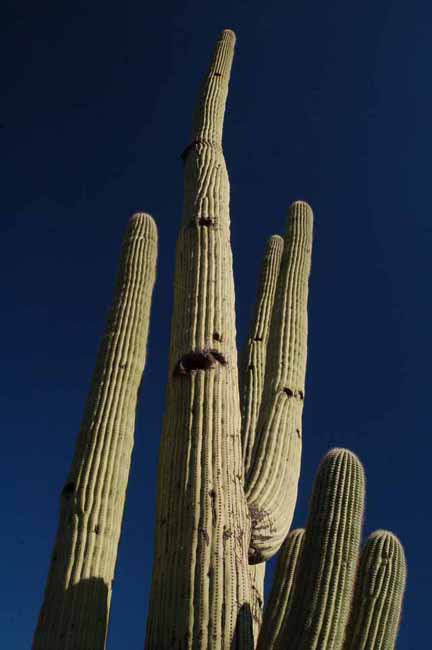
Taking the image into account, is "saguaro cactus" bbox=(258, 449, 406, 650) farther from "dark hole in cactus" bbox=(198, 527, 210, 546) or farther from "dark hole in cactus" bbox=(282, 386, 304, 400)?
"dark hole in cactus" bbox=(282, 386, 304, 400)

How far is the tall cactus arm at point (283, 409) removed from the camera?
4.43 meters

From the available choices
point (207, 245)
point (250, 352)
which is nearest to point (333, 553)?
point (207, 245)

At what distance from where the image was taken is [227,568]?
12.0 feet

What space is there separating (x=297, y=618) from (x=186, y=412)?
1.26 meters

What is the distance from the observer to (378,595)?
12.5ft

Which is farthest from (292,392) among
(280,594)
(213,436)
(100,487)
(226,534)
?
(226,534)

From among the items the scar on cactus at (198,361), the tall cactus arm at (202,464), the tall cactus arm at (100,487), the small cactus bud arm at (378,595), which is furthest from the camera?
the scar on cactus at (198,361)

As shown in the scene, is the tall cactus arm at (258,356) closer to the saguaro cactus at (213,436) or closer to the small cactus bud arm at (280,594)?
the saguaro cactus at (213,436)

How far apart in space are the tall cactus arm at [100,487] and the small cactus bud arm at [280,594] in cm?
92

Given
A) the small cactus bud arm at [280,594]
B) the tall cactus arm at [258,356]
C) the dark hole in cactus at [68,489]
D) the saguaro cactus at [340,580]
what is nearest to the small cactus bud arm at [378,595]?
the saguaro cactus at [340,580]

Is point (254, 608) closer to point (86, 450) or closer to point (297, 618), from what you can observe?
point (297, 618)

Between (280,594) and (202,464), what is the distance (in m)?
1.07

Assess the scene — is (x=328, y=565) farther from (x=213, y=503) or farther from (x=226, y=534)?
(x=213, y=503)

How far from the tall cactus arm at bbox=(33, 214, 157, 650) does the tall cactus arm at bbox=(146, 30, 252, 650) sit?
520mm
